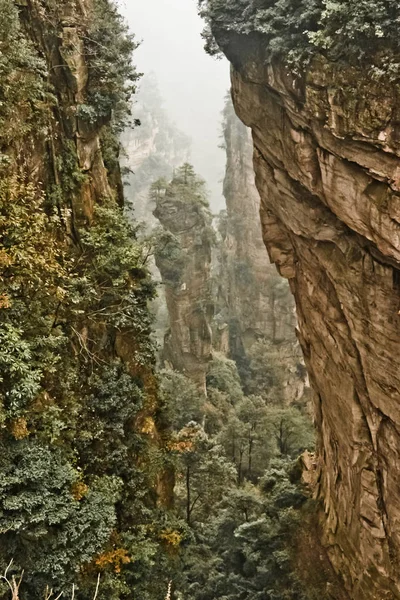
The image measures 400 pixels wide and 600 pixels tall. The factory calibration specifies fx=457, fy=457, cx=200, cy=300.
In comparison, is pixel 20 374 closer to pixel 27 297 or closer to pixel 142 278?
pixel 27 297

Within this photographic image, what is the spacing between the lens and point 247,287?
117ft

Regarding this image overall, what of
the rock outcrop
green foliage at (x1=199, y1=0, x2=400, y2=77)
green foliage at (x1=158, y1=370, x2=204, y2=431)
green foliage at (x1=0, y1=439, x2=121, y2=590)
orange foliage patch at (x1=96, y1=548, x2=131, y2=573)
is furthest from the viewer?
the rock outcrop

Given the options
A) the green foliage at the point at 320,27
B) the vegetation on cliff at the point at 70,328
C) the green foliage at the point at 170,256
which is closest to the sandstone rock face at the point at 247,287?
the green foliage at the point at 170,256

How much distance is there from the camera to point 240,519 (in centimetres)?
1617

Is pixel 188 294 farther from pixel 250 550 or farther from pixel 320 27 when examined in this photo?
pixel 320 27

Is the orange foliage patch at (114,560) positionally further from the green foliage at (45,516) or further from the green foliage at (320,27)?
the green foliage at (320,27)

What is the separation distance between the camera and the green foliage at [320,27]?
308 inches

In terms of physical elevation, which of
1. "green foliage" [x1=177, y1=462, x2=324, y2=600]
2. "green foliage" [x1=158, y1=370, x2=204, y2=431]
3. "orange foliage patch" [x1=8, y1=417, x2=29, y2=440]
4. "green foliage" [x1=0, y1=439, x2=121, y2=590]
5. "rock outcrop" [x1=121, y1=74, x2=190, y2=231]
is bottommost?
"green foliage" [x1=177, y1=462, x2=324, y2=600]

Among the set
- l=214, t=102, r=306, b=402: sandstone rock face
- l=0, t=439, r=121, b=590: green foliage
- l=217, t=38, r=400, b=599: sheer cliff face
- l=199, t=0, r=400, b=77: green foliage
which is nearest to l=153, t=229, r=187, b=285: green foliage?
l=214, t=102, r=306, b=402: sandstone rock face

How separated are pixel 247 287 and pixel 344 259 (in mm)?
24916

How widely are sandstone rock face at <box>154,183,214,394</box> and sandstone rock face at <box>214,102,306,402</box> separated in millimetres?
4638

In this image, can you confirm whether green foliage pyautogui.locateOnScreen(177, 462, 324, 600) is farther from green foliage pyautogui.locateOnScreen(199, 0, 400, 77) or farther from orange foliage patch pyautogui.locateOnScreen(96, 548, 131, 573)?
green foliage pyautogui.locateOnScreen(199, 0, 400, 77)

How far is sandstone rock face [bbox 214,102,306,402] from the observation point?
110 feet

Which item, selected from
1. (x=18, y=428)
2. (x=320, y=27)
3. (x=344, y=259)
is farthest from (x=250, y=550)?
(x=320, y=27)
